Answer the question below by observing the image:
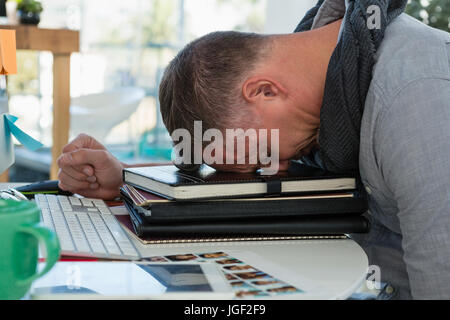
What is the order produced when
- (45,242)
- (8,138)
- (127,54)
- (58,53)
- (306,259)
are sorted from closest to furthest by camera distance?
(45,242) < (306,259) < (8,138) < (58,53) < (127,54)

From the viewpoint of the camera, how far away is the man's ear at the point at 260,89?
0.83 metres

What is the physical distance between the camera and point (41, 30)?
2285mm

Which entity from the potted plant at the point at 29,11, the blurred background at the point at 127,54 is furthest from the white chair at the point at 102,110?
the blurred background at the point at 127,54

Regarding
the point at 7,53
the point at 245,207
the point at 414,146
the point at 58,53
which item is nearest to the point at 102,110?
the point at 58,53

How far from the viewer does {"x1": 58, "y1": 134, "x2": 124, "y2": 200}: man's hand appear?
3.33 feet

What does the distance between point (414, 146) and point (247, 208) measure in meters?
0.24

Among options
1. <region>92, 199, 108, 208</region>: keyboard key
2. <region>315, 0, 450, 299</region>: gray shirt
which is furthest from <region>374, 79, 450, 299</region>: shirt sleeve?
<region>92, 199, 108, 208</region>: keyboard key

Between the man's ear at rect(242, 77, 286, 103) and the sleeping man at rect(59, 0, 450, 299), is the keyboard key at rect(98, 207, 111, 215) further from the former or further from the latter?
the man's ear at rect(242, 77, 286, 103)

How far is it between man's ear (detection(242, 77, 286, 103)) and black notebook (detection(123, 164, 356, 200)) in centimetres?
12

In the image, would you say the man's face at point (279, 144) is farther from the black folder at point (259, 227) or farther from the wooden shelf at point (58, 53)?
the wooden shelf at point (58, 53)

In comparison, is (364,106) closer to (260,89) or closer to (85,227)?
(260,89)

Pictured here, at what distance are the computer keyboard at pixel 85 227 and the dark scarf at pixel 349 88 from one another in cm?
35

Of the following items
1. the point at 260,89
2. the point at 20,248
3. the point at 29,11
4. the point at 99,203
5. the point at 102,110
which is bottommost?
the point at 102,110

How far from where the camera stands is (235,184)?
29.5 inches
